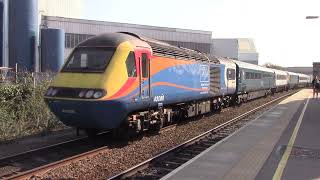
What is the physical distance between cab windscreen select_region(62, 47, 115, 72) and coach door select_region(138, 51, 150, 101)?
1.16 metres

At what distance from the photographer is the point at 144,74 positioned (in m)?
14.1

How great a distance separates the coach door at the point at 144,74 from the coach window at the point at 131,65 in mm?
343

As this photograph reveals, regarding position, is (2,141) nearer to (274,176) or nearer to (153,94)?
(153,94)

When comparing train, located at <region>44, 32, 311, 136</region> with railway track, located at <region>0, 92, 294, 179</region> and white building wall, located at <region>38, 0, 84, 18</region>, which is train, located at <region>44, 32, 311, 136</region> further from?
white building wall, located at <region>38, 0, 84, 18</region>

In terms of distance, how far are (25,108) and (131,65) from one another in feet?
19.3

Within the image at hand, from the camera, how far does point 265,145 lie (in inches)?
533

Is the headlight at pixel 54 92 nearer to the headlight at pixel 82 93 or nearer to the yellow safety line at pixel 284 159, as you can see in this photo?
the headlight at pixel 82 93

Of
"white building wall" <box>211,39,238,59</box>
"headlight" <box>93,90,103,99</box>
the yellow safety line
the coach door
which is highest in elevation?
"white building wall" <box>211,39,238,59</box>

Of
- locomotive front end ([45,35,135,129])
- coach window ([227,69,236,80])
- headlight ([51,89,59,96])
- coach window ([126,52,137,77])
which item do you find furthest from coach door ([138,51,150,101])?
coach window ([227,69,236,80])

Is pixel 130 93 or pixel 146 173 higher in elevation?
pixel 130 93

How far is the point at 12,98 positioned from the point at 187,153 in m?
7.58

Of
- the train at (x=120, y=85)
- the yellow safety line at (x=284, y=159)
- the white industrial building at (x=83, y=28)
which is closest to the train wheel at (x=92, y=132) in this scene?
the train at (x=120, y=85)

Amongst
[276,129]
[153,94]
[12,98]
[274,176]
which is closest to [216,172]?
[274,176]

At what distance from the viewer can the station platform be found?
9.48 m
